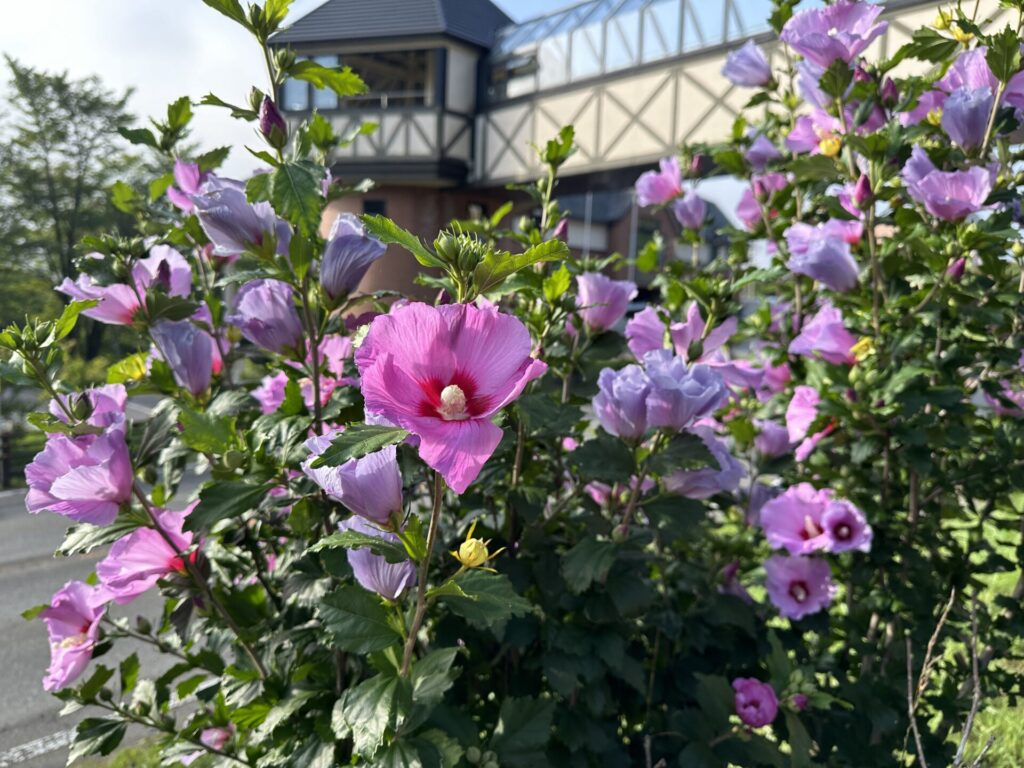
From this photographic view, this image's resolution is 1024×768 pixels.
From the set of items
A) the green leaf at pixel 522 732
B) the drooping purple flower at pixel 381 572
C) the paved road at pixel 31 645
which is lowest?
A: the paved road at pixel 31 645

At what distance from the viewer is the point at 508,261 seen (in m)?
0.75

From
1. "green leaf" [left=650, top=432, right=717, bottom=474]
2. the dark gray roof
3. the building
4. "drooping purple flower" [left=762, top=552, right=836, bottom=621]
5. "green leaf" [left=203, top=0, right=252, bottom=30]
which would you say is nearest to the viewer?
"green leaf" [left=203, top=0, right=252, bottom=30]

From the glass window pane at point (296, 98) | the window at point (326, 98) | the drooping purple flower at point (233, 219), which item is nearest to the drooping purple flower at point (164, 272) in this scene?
the drooping purple flower at point (233, 219)

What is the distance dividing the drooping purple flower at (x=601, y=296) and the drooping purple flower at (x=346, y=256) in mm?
464

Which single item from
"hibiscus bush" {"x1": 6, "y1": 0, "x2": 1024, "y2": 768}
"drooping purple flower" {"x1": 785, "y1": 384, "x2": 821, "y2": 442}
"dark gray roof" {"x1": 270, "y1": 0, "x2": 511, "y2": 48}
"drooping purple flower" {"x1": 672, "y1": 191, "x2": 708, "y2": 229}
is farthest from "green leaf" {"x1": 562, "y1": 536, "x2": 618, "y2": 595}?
"dark gray roof" {"x1": 270, "y1": 0, "x2": 511, "y2": 48}

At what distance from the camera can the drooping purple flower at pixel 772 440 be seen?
185 cm

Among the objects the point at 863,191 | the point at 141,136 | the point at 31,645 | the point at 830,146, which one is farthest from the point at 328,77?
the point at 31,645

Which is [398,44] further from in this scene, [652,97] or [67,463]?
[67,463]

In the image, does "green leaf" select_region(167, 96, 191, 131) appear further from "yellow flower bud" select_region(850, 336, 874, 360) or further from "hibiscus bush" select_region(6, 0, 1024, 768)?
"yellow flower bud" select_region(850, 336, 874, 360)

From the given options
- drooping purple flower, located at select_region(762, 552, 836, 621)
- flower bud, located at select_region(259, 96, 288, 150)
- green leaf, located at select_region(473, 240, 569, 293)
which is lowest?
drooping purple flower, located at select_region(762, 552, 836, 621)

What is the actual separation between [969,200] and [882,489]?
2.16 ft

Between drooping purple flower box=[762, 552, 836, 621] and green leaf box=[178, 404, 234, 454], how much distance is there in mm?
1206

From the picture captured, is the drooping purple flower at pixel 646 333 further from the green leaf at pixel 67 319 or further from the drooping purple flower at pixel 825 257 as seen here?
the green leaf at pixel 67 319

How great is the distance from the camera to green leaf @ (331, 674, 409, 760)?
864 mm
